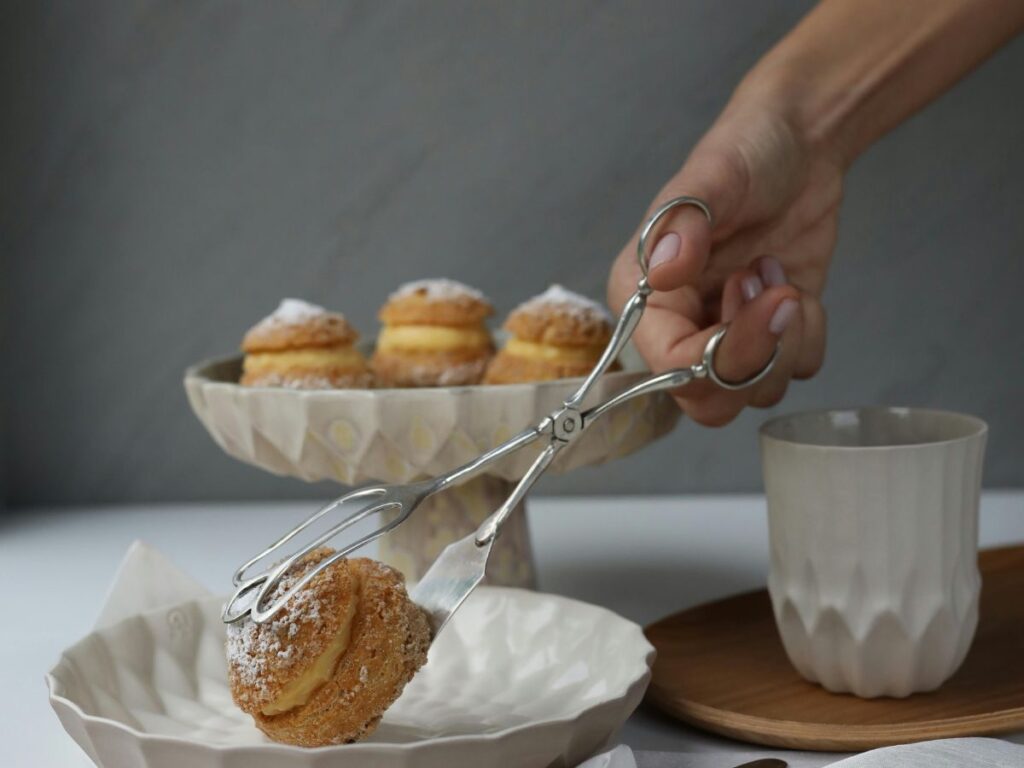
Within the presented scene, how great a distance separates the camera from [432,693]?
2.17ft

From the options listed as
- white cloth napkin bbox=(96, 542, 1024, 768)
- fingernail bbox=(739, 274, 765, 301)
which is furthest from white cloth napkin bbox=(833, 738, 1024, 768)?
fingernail bbox=(739, 274, 765, 301)

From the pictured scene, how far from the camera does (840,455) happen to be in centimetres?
64

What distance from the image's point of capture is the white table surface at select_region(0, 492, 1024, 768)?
67cm

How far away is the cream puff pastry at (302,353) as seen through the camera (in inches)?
34.6

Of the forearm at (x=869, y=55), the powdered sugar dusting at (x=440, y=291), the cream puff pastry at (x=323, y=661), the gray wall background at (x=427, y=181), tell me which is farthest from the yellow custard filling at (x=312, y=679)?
the gray wall background at (x=427, y=181)

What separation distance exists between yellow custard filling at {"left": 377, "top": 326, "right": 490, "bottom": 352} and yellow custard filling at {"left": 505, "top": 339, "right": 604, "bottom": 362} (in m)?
0.07

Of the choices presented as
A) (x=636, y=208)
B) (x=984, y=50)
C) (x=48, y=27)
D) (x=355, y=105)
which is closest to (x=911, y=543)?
(x=984, y=50)

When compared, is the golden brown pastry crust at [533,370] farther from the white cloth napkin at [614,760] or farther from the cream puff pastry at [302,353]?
the white cloth napkin at [614,760]

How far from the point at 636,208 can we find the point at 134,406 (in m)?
0.57

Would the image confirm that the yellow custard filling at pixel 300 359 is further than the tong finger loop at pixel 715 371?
Yes

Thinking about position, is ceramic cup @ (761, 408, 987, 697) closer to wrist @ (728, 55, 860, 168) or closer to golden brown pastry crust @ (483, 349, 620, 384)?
golden brown pastry crust @ (483, 349, 620, 384)

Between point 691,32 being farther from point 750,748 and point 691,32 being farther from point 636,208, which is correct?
point 750,748

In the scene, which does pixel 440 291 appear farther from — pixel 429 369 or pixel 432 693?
pixel 432 693

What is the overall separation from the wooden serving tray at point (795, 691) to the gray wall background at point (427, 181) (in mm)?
477
